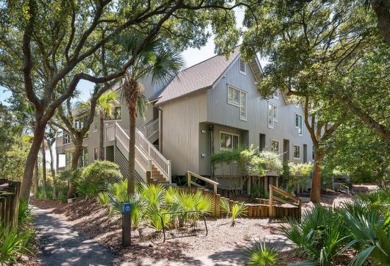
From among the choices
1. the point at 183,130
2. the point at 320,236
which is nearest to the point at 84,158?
the point at 183,130

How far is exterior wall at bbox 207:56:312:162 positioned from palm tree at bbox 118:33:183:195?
19.6 feet

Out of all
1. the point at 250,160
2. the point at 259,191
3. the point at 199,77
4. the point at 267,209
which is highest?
the point at 199,77

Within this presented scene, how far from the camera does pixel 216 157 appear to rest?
18.6 metres

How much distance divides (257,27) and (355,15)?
12.7 feet

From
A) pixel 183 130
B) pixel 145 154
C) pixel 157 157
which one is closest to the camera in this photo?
pixel 157 157

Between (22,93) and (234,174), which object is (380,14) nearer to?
(234,174)

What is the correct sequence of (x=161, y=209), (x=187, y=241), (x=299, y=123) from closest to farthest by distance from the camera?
(x=187, y=241) < (x=161, y=209) < (x=299, y=123)

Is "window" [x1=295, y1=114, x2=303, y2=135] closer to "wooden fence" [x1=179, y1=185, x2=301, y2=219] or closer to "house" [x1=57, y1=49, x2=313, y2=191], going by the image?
"house" [x1=57, y1=49, x2=313, y2=191]

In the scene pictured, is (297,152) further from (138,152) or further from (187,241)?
(187,241)

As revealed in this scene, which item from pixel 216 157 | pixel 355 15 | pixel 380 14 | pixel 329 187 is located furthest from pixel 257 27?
pixel 329 187

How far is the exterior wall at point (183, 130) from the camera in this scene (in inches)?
759

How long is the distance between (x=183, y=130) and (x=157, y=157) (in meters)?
2.85

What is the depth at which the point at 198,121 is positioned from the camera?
19234 millimetres

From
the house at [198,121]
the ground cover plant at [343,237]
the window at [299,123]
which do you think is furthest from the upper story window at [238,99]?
the ground cover plant at [343,237]
